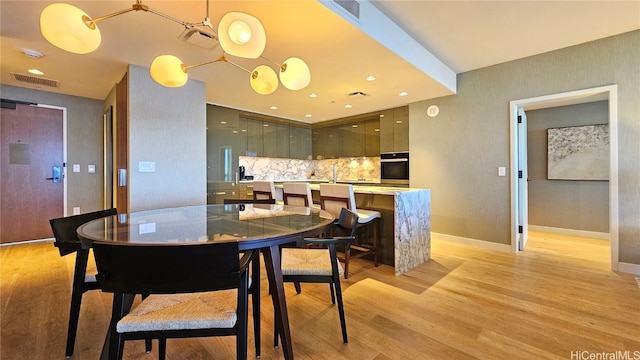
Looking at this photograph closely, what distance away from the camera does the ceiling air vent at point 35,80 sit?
11.2 feet

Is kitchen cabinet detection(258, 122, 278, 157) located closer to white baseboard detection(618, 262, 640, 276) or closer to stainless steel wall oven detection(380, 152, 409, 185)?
stainless steel wall oven detection(380, 152, 409, 185)

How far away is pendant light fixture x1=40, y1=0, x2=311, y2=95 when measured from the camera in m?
1.26

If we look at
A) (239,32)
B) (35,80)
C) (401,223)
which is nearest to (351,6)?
(239,32)

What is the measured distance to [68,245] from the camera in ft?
4.75

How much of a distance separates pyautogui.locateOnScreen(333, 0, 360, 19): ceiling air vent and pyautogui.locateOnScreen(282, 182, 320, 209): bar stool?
1.69 metres

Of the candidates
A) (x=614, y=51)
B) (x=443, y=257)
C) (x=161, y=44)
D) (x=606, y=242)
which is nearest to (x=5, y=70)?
(x=161, y=44)

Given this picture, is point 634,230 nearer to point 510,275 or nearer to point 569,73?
point 510,275

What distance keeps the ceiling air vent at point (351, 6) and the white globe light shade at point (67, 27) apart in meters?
1.53

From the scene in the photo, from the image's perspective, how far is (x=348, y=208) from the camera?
8.97 feet

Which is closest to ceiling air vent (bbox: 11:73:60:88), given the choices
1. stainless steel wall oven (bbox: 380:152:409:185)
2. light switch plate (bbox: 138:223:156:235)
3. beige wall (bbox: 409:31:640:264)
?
light switch plate (bbox: 138:223:156:235)

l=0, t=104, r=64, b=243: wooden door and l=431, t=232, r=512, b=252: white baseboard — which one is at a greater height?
l=0, t=104, r=64, b=243: wooden door

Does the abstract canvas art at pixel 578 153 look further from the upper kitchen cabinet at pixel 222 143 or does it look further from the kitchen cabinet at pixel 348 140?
the upper kitchen cabinet at pixel 222 143

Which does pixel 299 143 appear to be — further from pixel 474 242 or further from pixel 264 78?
pixel 264 78

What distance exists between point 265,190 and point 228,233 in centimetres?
228
